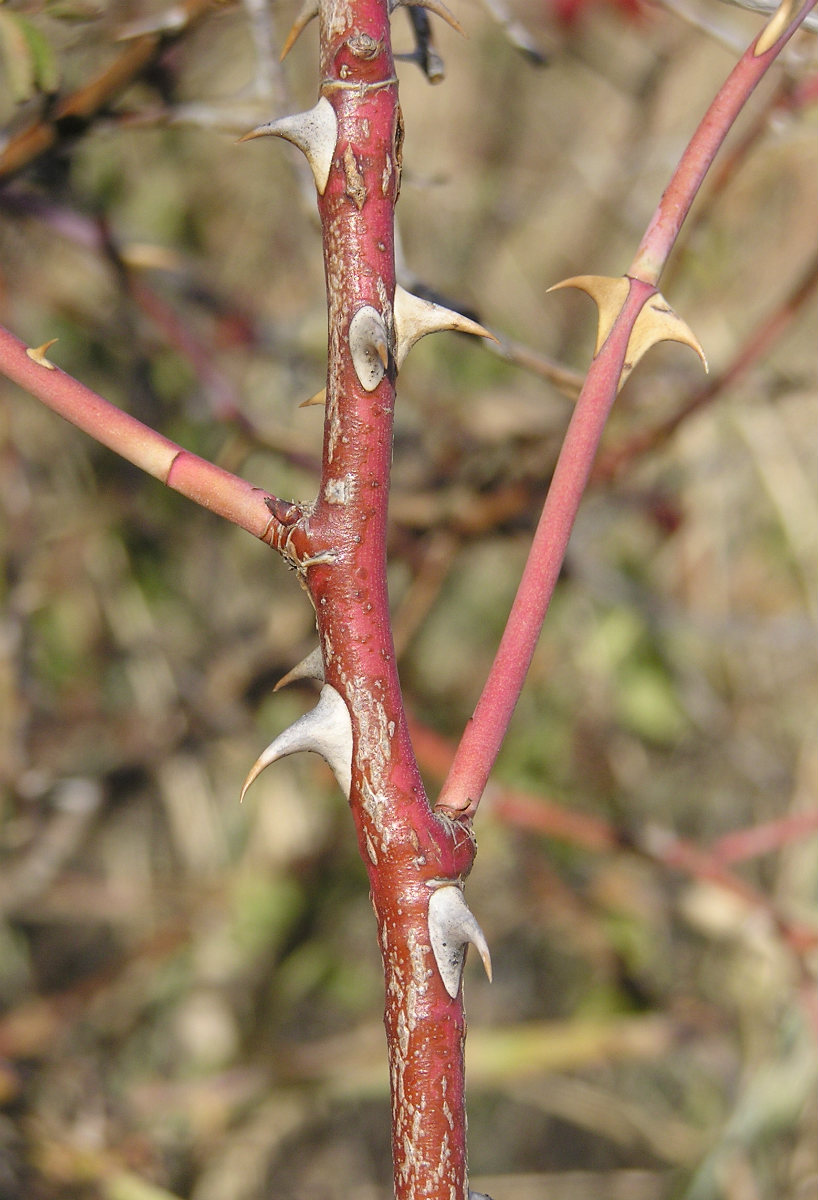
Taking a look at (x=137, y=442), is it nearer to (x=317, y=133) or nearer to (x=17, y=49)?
(x=317, y=133)

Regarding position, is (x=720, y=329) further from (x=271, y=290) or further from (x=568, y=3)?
(x=271, y=290)

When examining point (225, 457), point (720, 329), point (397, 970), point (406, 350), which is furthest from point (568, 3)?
point (397, 970)

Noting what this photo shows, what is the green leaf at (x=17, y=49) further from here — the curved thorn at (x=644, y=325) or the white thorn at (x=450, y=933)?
the white thorn at (x=450, y=933)

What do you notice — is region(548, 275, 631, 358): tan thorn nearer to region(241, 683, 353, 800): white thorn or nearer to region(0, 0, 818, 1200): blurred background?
region(241, 683, 353, 800): white thorn

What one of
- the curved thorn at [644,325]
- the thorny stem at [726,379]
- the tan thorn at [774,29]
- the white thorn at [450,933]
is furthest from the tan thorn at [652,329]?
the thorny stem at [726,379]

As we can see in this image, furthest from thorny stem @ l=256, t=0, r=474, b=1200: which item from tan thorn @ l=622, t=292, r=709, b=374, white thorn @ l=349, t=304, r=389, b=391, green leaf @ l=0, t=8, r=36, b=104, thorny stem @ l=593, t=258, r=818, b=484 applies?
thorny stem @ l=593, t=258, r=818, b=484

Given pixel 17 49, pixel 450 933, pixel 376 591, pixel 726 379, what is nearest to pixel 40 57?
pixel 17 49
